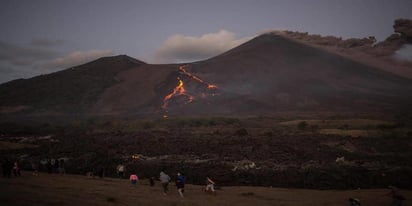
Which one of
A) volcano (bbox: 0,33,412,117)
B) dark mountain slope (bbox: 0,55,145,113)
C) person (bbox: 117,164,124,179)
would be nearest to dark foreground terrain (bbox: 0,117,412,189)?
person (bbox: 117,164,124,179)

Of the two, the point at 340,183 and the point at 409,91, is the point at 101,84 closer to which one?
the point at 409,91

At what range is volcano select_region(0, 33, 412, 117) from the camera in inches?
3396

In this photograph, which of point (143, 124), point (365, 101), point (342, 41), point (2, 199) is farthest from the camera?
point (342, 41)

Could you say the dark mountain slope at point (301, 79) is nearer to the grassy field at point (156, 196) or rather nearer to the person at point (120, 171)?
the person at point (120, 171)

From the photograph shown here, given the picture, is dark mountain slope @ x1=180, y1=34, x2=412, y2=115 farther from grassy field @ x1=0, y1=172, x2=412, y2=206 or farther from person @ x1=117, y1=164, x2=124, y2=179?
grassy field @ x1=0, y1=172, x2=412, y2=206

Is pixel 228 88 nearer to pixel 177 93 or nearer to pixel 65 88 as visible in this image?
pixel 177 93

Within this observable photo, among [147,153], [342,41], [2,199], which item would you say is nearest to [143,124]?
[147,153]

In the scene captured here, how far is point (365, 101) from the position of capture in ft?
278

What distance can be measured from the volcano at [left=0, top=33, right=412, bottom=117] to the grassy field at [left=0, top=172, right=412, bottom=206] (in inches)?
2187

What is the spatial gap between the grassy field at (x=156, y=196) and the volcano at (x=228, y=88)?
55560 mm

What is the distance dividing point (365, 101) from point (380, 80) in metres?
21.7

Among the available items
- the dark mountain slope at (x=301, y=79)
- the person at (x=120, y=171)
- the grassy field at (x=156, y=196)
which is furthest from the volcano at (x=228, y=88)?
the grassy field at (x=156, y=196)

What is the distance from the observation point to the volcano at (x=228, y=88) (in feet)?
283

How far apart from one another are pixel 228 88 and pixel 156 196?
275 ft
